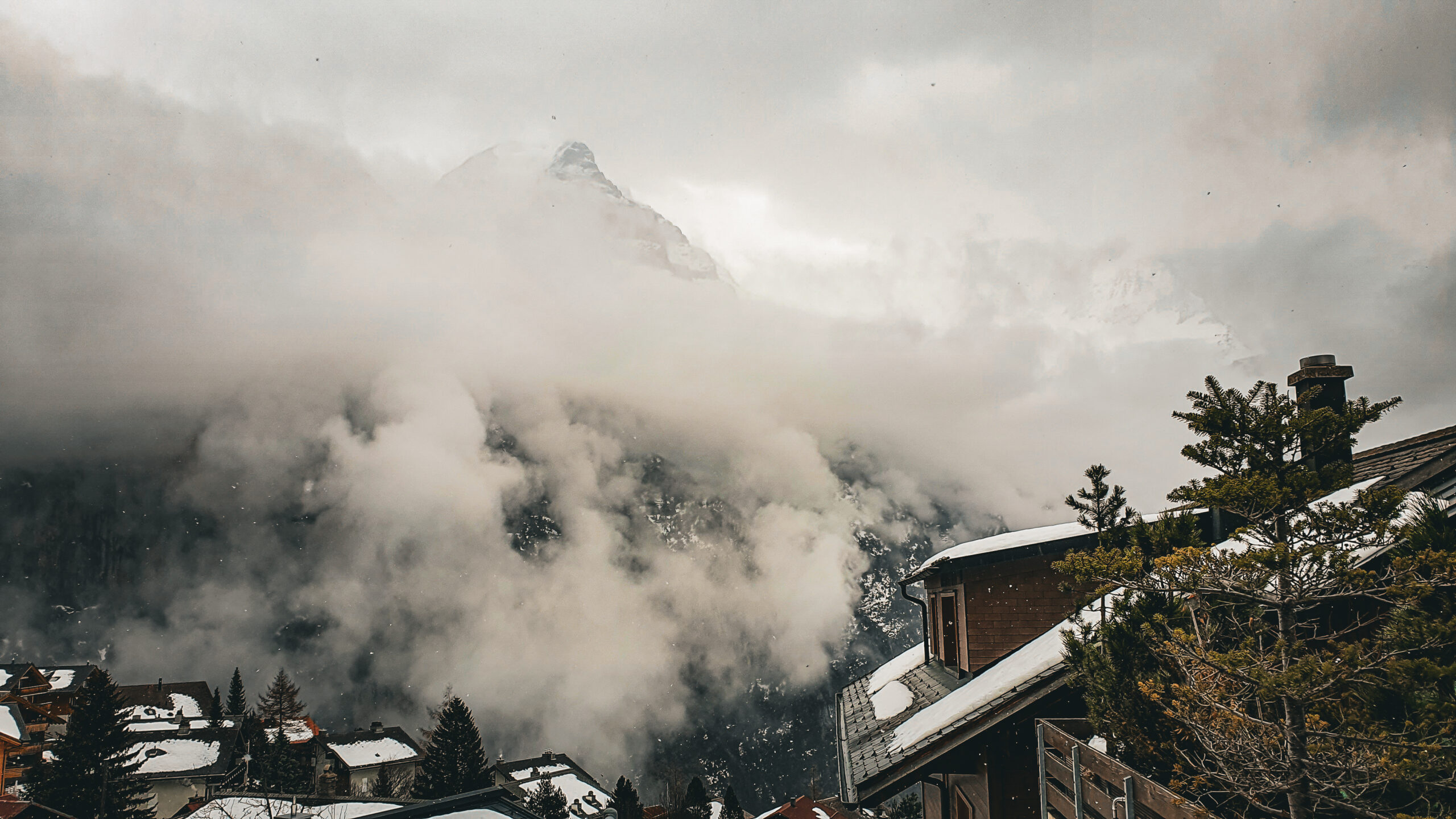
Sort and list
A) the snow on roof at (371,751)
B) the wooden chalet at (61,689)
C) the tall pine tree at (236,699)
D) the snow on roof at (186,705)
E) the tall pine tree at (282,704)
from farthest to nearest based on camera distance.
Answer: the tall pine tree at (236,699), the tall pine tree at (282,704), the snow on roof at (186,705), the wooden chalet at (61,689), the snow on roof at (371,751)

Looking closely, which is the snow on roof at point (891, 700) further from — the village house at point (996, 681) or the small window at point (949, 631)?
the small window at point (949, 631)

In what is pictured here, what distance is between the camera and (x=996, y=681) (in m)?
10.0

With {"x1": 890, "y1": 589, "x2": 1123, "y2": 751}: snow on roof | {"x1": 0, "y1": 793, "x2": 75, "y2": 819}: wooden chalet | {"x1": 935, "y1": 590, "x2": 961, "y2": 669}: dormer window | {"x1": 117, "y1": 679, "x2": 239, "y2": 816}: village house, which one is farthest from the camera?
{"x1": 117, "y1": 679, "x2": 239, "y2": 816}: village house

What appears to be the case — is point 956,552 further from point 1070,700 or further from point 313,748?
point 313,748

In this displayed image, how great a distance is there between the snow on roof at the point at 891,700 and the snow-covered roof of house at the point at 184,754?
57.1 meters

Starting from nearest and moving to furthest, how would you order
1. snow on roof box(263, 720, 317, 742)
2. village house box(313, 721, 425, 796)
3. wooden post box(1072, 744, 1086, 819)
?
wooden post box(1072, 744, 1086, 819)
village house box(313, 721, 425, 796)
snow on roof box(263, 720, 317, 742)

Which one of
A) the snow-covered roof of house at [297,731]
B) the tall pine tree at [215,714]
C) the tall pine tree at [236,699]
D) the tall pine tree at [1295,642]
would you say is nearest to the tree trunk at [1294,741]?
the tall pine tree at [1295,642]

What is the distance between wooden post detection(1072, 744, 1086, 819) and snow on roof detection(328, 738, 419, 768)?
2778 inches

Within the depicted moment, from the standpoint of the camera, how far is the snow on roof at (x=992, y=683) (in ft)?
30.5

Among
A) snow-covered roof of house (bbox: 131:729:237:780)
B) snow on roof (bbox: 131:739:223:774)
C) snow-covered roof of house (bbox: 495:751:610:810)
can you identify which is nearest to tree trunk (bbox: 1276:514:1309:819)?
snow-covered roof of house (bbox: 131:729:237:780)

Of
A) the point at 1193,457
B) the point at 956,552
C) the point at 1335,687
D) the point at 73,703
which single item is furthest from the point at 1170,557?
the point at 73,703

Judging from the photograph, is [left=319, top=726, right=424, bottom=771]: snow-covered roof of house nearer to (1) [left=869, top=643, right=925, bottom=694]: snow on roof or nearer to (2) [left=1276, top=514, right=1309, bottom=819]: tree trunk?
(1) [left=869, top=643, right=925, bottom=694]: snow on roof

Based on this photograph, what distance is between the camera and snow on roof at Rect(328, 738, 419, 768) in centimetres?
6184

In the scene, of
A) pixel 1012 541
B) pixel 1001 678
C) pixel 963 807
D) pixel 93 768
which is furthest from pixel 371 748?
pixel 1001 678
